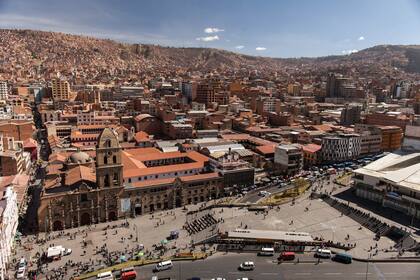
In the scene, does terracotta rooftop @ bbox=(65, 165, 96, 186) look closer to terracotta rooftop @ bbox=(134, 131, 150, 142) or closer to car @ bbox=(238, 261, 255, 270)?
car @ bbox=(238, 261, 255, 270)

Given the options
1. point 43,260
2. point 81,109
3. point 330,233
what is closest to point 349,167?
point 330,233

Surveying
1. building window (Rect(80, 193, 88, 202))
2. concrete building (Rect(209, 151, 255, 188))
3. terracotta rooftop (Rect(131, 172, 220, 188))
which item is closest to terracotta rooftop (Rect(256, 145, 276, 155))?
concrete building (Rect(209, 151, 255, 188))

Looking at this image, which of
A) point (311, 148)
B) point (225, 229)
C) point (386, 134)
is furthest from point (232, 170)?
point (386, 134)

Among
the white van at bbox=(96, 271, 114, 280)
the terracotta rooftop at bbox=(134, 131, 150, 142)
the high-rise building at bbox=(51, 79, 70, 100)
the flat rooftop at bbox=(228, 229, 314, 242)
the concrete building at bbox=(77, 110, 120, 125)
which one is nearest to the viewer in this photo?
the white van at bbox=(96, 271, 114, 280)

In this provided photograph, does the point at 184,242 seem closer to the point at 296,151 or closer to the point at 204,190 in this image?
the point at 204,190

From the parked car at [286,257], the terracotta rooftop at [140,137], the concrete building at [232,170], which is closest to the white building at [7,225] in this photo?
the parked car at [286,257]

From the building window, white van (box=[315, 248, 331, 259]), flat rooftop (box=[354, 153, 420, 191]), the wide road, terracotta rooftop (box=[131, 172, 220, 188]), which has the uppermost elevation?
flat rooftop (box=[354, 153, 420, 191])

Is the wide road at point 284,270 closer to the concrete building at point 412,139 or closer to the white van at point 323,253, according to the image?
the white van at point 323,253
